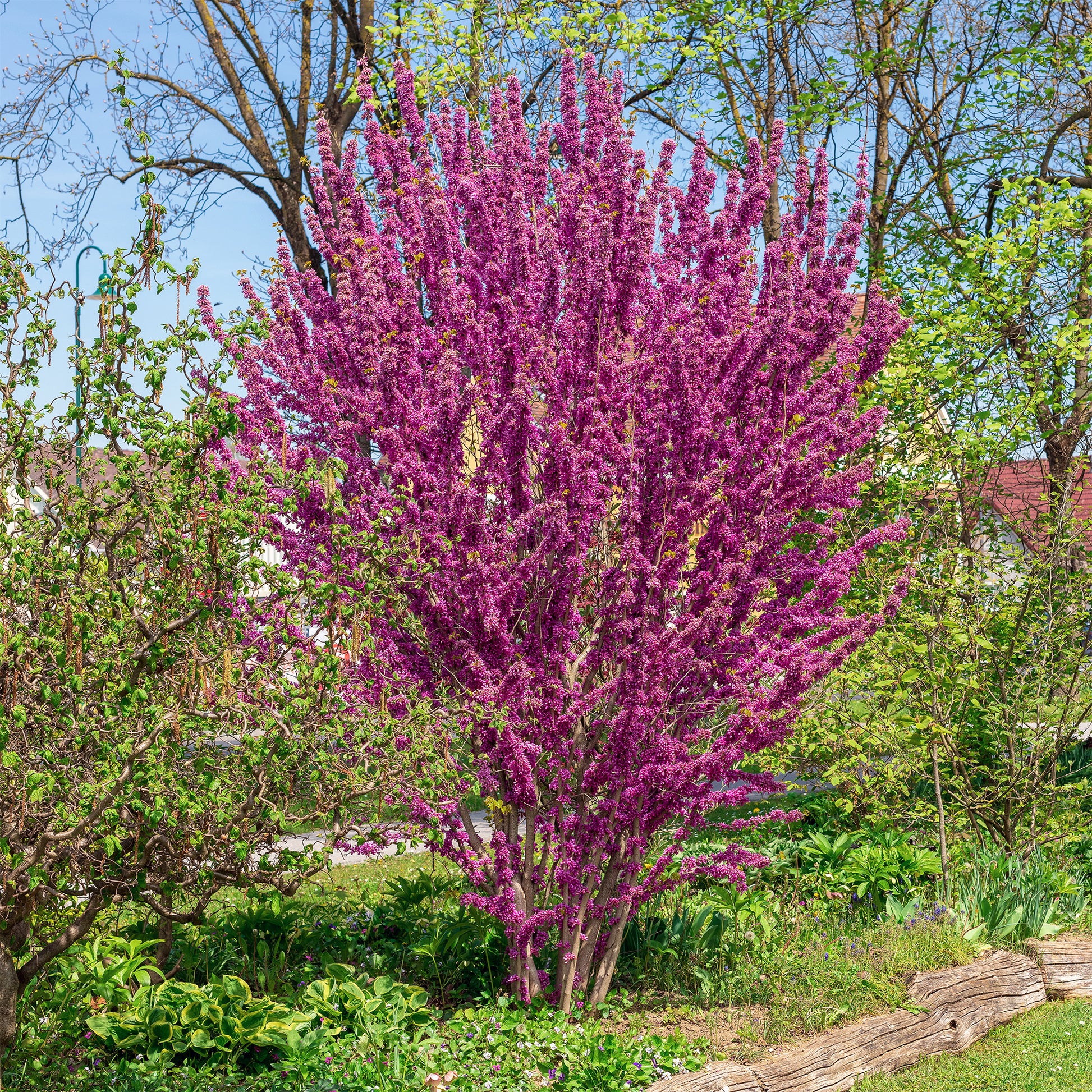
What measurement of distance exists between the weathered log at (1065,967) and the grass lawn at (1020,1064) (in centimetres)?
Answer: 25

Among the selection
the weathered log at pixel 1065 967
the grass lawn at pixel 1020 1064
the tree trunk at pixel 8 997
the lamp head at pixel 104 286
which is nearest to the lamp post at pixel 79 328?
the lamp head at pixel 104 286

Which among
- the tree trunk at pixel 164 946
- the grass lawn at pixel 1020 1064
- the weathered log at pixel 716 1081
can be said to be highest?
the tree trunk at pixel 164 946

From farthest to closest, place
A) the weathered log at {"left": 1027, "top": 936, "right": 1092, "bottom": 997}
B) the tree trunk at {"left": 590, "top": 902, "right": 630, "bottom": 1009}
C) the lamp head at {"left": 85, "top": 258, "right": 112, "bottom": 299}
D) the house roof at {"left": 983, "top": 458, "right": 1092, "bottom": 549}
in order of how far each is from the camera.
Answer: the house roof at {"left": 983, "top": 458, "right": 1092, "bottom": 549}
the weathered log at {"left": 1027, "top": 936, "right": 1092, "bottom": 997}
the tree trunk at {"left": 590, "top": 902, "right": 630, "bottom": 1009}
the lamp head at {"left": 85, "top": 258, "right": 112, "bottom": 299}

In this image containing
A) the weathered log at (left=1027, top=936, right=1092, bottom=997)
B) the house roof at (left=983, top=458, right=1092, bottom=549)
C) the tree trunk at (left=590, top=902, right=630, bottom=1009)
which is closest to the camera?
the tree trunk at (left=590, top=902, right=630, bottom=1009)

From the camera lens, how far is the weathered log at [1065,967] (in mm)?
7043

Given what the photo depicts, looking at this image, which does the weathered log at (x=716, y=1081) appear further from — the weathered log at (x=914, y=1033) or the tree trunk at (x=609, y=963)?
the tree trunk at (x=609, y=963)

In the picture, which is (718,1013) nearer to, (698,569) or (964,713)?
(698,569)

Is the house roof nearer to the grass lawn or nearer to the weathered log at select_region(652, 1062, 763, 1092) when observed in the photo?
the grass lawn

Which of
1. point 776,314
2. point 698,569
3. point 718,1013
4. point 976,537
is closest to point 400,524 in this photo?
point 698,569

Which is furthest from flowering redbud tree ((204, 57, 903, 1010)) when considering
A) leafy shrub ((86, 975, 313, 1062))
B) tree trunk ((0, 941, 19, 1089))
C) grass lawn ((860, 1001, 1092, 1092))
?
tree trunk ((0, 941, 19, 1089))

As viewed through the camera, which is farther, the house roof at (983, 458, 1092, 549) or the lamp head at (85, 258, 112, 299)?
the house roof at (983, 458, 1092, 549)

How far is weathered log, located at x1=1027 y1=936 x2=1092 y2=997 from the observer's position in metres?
7.04

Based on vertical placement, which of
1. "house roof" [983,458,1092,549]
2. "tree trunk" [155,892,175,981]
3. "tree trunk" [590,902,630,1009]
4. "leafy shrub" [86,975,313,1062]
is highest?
"house roof" [983,458,1092,549]

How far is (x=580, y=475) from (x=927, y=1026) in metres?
3.79
